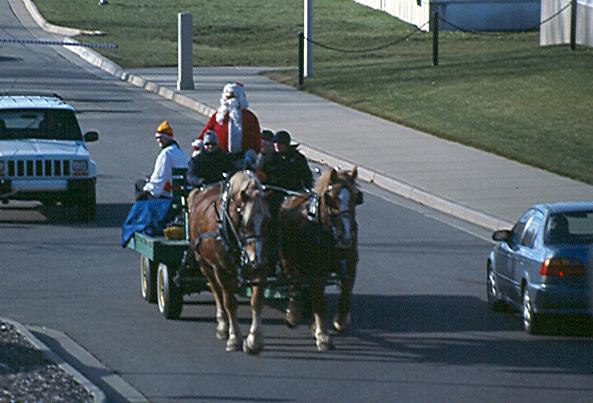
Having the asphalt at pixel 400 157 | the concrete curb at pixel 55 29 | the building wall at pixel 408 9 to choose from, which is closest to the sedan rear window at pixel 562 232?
the asphalt at pixel 400 157

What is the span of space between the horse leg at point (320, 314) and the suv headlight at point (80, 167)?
8764mm

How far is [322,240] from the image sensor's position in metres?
14.9

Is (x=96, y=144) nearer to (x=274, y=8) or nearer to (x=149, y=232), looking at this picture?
(x=149, y=232)

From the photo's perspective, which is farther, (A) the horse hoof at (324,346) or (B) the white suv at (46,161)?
(B) the white suv at (46,161)

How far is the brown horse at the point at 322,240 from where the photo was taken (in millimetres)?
14570

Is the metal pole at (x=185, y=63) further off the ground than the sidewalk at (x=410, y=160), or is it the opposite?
the metal pole at (x=185, y=63)

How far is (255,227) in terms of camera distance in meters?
Answer: 14.2

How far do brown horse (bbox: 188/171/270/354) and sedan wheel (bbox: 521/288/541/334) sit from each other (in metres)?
2.79

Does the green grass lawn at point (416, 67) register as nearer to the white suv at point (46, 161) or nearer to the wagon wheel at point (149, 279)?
the white suv at point (46, 161)

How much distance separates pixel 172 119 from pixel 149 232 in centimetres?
1841

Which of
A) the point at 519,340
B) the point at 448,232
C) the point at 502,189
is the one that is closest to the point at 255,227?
the point at 519,340

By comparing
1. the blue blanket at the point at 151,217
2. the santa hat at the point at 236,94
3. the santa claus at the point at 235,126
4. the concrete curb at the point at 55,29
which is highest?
the santa hat at the point at 236,94

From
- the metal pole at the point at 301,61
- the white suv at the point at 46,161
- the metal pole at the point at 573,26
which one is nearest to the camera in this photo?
the white suv at the point at 46,161

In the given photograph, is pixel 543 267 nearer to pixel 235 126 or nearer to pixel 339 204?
pixel 339 204
